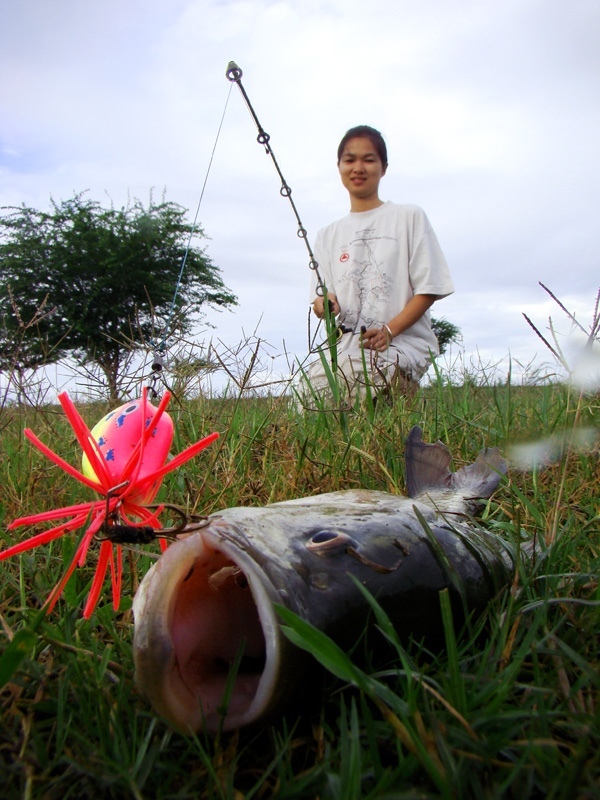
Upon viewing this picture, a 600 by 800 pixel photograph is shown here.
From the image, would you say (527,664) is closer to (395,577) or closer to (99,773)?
(395,577)

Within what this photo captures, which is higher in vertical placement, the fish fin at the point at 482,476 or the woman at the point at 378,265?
the woman at the point at 378,265

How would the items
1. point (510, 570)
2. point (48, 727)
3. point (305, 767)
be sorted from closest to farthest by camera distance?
1. point (305, 767)
2. point (48, 727)
3. point (510, 570)

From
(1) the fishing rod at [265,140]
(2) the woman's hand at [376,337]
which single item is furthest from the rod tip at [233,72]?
(2) the woman's hand at [376,337]

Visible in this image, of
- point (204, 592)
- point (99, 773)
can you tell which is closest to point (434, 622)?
point (204, 592)

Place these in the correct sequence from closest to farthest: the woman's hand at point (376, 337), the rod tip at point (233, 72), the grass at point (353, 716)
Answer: the grass at point (353, 716) → the rod tip at point (233, 72) → the woman's hand at point (376, 337)

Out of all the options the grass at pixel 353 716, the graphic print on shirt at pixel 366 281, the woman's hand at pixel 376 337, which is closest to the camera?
the grass at pixel 353 716

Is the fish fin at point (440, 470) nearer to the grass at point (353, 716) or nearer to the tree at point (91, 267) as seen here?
the grass at point (353, 716)

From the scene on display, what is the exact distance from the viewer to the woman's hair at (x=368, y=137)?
607cm

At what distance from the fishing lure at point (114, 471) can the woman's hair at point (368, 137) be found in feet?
16.9

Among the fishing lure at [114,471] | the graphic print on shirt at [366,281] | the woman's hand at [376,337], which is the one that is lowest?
the fishing lure at [114,471]

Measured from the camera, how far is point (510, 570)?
181 centimetres

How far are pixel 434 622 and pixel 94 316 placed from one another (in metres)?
22.6

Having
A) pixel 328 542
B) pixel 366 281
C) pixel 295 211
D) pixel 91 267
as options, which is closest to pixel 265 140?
pixel 295 211

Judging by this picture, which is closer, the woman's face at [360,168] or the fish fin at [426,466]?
the fish fin at [426,466]
